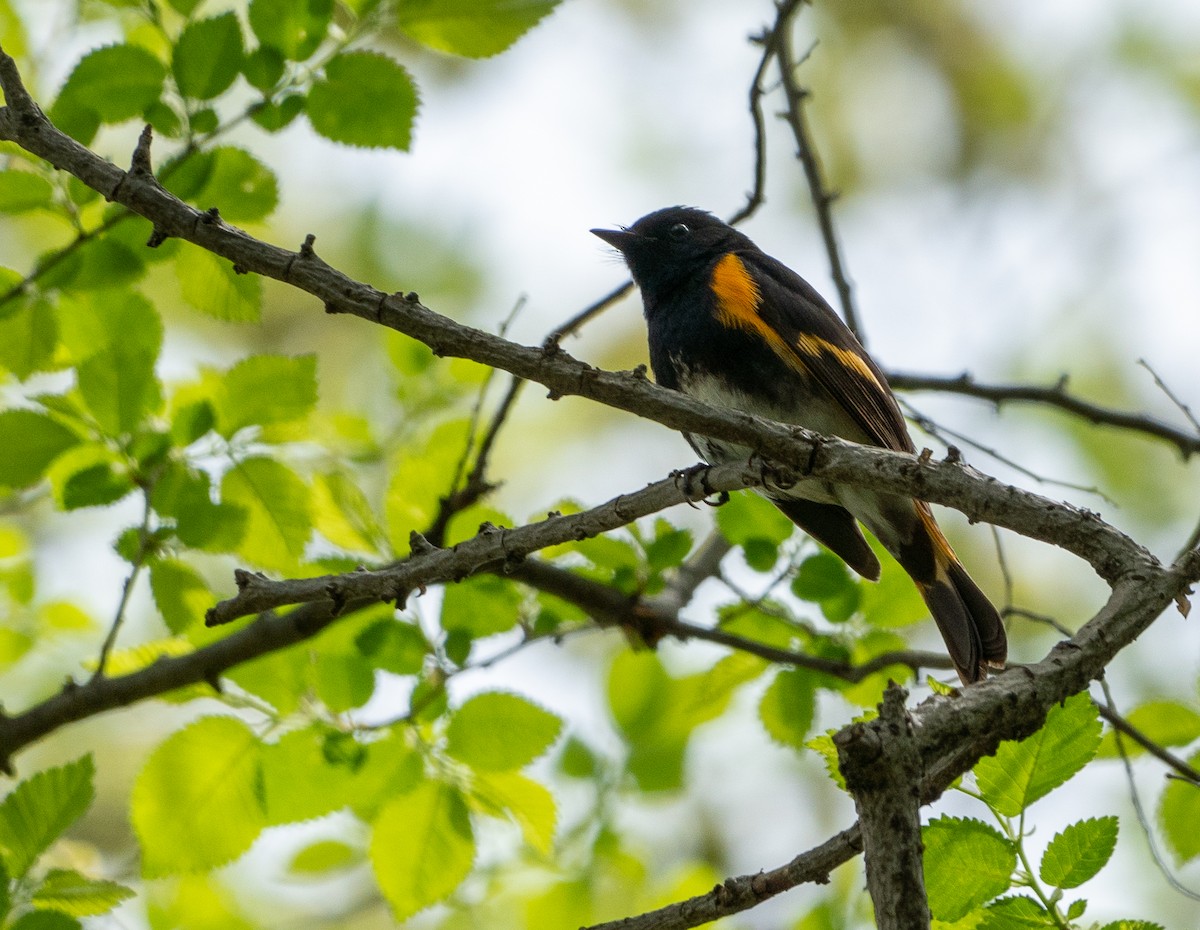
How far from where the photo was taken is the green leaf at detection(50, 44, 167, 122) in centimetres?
295

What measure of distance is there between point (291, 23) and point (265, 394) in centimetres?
98

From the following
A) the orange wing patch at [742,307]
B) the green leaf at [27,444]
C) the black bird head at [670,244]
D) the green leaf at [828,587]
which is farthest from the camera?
the black bird head at [670,244]

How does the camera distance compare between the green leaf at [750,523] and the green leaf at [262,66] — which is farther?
the green leaf at [750,523]

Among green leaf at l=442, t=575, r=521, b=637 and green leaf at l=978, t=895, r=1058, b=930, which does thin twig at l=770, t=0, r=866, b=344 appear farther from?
green leaf at l=978, t=895, r=1058, b=930

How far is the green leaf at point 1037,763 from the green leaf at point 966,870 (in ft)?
0.17

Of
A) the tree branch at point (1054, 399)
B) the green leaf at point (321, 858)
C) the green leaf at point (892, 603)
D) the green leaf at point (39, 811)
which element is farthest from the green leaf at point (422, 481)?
the tree branch at point (1054, 399)

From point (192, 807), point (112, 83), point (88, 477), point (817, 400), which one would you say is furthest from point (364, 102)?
point (192, 807)

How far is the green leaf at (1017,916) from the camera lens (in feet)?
5.87

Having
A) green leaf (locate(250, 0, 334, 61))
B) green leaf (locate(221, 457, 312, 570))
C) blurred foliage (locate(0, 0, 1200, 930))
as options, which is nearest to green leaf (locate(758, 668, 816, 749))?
blurred foliage (locate(0, 0, 1200, 930))

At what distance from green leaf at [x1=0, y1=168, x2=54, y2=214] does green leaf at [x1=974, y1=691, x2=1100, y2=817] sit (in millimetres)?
2629

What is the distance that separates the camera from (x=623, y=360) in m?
9.49

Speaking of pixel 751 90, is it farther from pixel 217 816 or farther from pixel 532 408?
pixel 532 408

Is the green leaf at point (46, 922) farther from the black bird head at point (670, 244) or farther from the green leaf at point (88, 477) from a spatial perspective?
the black bird head at point (670, 244)

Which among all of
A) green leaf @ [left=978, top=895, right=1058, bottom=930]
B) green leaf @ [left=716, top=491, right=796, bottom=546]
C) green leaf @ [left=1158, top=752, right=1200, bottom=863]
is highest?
green leaf @ [left=716, top=491, right=796, bottom=546]
